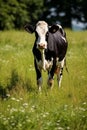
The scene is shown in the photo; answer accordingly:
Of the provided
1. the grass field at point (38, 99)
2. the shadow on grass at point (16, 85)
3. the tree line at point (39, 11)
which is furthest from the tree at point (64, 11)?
the shadow on grass at point (16, 85)

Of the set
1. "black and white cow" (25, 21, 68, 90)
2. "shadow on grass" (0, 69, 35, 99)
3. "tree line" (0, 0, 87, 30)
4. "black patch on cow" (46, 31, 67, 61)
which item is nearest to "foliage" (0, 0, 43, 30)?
"tree line" (0, 0, 87, 30)

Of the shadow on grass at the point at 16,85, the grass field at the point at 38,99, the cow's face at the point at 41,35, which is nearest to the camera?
the grass field at the point at 38,99

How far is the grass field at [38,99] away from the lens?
692cm

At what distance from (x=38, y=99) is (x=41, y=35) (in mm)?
1751

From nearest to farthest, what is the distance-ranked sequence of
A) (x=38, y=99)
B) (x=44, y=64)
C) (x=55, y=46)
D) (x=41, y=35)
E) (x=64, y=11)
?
(x=38, y=99) < (x=41, y=35) < (x=44, y=64) < (x=55, y=46) < (x=64, y=11)

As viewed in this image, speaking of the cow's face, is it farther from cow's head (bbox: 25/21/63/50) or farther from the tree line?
the tree line

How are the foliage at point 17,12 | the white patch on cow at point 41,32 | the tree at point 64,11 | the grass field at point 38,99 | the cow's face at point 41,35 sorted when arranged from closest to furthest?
the grass field at point 38,99 < the cow's face at point 41,35 < the white patch on cow at point 41,32 < the foliage at point 17,12 < the tree at point 64,11

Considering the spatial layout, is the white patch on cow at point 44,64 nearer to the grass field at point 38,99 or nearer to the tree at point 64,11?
the grass field at point 38,99

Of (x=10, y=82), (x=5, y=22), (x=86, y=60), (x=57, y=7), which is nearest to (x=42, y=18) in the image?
(x=57, y=7)

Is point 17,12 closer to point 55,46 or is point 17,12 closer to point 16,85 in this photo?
point 55,46

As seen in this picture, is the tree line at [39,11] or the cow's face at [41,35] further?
the tree line at [39,11]

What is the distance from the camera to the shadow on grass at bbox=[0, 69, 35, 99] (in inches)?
386

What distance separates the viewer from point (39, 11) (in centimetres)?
4894

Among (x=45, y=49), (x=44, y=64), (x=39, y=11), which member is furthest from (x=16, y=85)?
(x=39, y=11)
